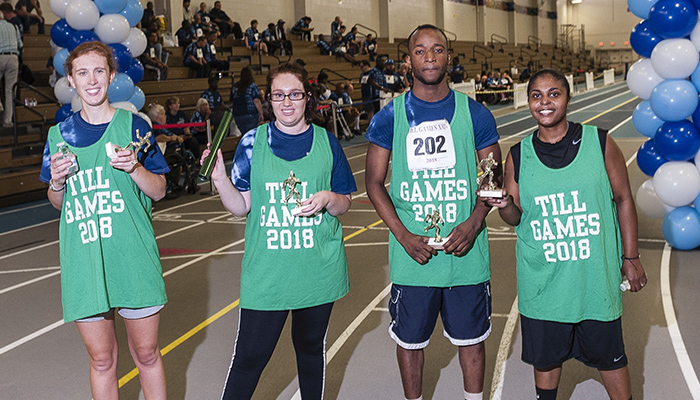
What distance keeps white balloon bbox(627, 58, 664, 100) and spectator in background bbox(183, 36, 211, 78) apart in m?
12.5

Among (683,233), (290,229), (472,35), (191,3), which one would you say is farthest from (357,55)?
(290,229)

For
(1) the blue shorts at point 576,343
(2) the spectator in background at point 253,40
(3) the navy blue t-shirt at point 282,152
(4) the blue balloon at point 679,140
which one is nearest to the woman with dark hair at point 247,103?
(4) the blue balloon at point 679,140

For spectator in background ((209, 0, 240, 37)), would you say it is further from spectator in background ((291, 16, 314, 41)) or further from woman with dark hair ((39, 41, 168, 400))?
woman with dark hair ((39, 41, 168, 400))

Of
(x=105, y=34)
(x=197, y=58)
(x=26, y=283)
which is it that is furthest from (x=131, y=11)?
(x=197, y=58)

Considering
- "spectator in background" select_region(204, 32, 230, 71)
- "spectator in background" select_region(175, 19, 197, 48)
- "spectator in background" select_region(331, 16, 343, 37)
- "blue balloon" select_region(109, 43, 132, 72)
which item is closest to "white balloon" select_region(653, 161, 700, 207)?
"blue balloon" select_region(109, 43, 132, 72)

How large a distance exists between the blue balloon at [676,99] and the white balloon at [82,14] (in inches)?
262

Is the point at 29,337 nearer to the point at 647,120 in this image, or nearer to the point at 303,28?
the point at 647,120

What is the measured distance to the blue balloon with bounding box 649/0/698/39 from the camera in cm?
588

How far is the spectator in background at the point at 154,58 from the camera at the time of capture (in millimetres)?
15703

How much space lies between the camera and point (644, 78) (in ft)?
21.3

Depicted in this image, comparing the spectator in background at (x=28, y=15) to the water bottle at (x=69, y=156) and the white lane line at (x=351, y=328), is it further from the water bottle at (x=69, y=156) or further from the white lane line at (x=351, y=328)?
the water bottle at (x=69, y=156)

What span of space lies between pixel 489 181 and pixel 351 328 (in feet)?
7.78

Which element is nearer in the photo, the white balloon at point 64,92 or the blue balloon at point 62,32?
the blue balloon at point 62,32

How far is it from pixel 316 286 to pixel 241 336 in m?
0.36
